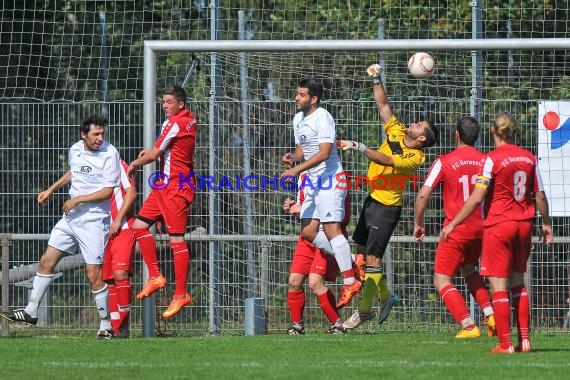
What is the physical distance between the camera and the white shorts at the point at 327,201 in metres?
12.5

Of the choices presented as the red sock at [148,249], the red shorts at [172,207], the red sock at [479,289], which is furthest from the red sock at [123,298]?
the red sock at [479,289]

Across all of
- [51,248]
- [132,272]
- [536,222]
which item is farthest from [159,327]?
[536,222]

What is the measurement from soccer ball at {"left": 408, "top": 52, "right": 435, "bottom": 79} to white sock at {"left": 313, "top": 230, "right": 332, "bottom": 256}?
6.32ft

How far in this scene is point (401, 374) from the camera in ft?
29.5

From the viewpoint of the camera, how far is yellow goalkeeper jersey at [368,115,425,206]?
1284cm

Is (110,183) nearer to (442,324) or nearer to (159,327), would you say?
(159,327)

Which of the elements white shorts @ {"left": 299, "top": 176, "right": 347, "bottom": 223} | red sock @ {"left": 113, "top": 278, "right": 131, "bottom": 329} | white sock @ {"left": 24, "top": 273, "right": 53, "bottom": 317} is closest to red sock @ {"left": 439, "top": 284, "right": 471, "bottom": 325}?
white shorts @ {"left": 299, "top": 176, "right": 347, "bottom": 223}

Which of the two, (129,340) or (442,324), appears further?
(442,324)

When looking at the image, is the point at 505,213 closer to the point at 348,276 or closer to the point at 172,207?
the point at 348,276

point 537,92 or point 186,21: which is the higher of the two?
point 186,21

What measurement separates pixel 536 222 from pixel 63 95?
6.99m

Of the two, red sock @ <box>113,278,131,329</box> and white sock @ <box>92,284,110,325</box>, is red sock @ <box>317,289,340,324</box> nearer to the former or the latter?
red sock @ <box>113,278,131,329</box>

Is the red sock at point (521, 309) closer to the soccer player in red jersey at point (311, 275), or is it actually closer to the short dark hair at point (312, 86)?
the soccer player in red jersey at point (311, 275)

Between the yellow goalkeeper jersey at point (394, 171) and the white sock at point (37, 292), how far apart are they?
3495 millimetres
